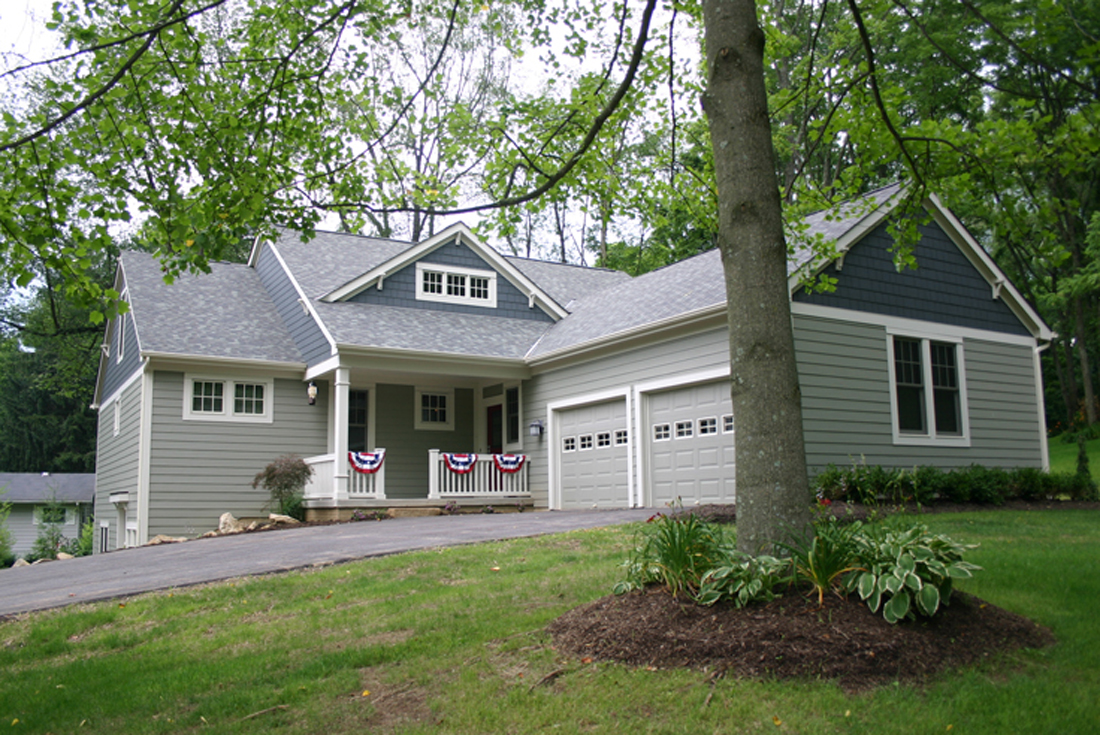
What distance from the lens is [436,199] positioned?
7.39m

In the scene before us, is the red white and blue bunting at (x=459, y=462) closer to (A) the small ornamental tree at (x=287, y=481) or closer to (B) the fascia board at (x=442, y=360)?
(B) the fascia board at (x=442, y=360)

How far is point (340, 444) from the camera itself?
15.0 metres

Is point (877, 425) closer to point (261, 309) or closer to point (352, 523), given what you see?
point (352, 523)

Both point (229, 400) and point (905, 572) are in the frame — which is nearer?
point (905, 572)

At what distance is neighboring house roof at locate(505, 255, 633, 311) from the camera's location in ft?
69.0

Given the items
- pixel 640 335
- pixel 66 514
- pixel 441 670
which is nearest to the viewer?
pixel 441 670

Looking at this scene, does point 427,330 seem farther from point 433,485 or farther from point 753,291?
point 753,291

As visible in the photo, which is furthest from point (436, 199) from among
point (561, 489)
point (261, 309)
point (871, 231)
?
point (261, 309)

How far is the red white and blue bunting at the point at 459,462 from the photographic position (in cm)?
1638

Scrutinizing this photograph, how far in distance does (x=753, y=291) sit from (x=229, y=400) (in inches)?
517

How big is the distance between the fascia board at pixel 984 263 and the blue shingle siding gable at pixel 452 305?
826 cm

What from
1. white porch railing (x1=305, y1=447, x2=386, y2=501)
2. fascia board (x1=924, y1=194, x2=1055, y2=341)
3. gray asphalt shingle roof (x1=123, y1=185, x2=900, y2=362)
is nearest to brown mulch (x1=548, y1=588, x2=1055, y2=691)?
gray asphalt shingle roof (x1=123, y1=185, x2=900, y2=362)

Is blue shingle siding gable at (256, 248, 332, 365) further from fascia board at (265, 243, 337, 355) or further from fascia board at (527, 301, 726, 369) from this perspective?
fascia board at (527, 301, 726, 369)

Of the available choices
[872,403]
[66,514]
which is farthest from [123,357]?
[66,514]
